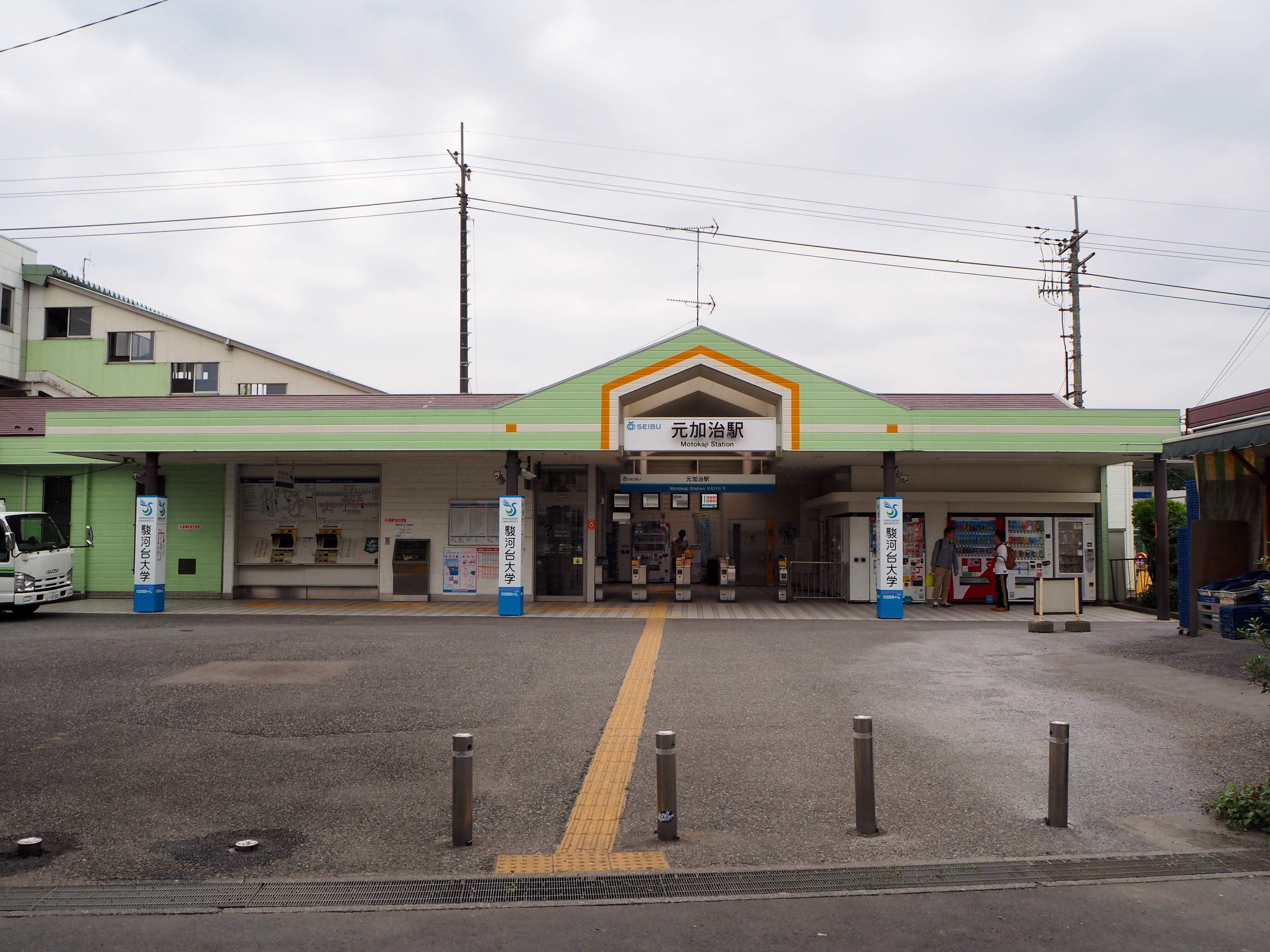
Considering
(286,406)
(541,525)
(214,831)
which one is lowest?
(214,831)

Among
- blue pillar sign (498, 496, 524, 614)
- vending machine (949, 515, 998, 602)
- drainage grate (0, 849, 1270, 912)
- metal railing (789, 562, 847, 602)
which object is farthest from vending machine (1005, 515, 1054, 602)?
drainage grate (0, 849, 1270, 912)

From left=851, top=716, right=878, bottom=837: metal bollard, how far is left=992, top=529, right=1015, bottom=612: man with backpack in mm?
14392

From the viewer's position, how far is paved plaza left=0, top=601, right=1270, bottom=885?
Result: 577 centimetres

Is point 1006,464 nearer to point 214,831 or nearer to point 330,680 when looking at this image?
point 330,680

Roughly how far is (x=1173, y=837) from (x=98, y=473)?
22.4 metres

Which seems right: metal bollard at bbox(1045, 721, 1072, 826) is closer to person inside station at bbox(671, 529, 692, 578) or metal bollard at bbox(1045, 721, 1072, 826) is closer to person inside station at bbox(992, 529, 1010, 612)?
person inside station at bbox(992, 529, 1010, 612)

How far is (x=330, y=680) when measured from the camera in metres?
10.8

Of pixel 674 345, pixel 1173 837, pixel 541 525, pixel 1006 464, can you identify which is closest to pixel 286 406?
pixel 541 525

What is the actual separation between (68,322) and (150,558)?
1600 centimetres

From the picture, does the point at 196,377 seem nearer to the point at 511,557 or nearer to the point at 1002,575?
the point at 511,557

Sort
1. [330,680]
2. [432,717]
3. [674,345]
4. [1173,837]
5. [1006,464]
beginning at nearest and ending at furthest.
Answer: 1. [1173,837]
2. [432,717]
3. [330,680]
4. [674,345]
5. [1006,464]

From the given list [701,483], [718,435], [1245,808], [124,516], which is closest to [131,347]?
[124,516]

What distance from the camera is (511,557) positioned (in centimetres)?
1792

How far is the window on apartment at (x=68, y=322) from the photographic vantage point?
30.1m
